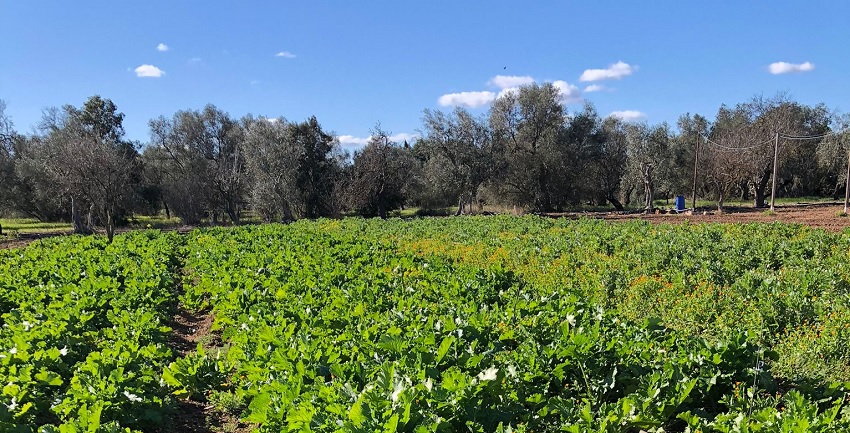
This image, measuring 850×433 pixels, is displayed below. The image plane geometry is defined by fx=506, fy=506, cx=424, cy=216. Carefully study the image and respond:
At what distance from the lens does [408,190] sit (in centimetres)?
4641

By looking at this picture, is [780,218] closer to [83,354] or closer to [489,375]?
[489,375]

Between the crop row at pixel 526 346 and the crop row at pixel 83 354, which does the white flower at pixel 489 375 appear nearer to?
the crop row at pixel 526 346

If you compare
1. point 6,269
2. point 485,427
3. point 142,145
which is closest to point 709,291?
point 485,427

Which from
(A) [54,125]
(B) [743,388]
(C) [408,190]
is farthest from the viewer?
(C) [408,190]

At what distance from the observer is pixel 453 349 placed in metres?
4.84

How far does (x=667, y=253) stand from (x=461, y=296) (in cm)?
627

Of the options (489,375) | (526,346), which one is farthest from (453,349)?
(489,375)

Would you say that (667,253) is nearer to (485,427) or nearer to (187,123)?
(485,427)

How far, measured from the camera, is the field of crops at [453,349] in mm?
3842

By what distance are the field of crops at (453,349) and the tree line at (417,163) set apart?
97.0ft

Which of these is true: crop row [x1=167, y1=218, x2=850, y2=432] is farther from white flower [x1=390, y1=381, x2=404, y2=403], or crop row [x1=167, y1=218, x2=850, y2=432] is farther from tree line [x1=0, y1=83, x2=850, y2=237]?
tree line [x1=0, y1=83, x2=850, y2=237]

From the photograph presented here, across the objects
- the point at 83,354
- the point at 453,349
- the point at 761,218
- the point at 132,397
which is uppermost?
the point at 761,218

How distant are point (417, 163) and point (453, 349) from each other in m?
42.5

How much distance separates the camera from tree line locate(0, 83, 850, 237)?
129 ft
